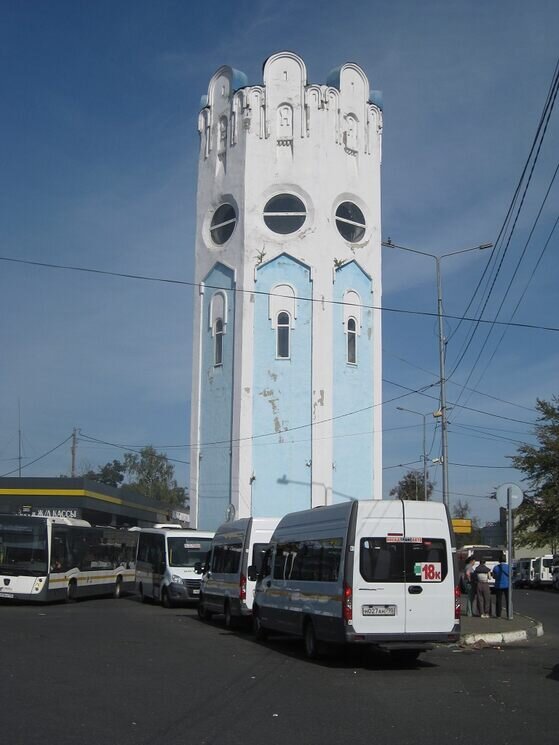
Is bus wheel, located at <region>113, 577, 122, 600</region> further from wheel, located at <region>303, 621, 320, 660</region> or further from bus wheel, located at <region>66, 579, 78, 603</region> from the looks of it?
wheel, located at <region>303, 621, 320, 660</region>

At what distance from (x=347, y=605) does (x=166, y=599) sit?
17.8 metres

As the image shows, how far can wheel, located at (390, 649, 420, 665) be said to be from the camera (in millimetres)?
15742

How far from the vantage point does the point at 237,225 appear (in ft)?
127

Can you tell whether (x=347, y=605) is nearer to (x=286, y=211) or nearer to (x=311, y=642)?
(x=311, y=642)

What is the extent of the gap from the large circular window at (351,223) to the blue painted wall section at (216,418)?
5385mm

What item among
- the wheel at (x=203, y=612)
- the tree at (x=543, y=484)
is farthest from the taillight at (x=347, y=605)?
the tree at (x=543, y=484)

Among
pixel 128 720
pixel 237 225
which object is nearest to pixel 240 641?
Answer: pixel 128 720

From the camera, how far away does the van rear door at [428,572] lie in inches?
582

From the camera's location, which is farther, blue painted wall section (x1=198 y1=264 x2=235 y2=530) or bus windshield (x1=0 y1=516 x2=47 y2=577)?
blue painted wall section (x1=198 y1=264 x2=235 y2=530)

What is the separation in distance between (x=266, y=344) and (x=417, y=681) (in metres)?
25.5

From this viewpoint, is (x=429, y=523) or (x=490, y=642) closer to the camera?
(x=429, y=523)

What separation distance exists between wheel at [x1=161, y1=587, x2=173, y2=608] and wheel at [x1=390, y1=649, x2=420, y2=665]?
50.9ft

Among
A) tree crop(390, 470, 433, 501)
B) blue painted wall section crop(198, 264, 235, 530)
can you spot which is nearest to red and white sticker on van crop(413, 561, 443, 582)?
blue painted wall section crop(198, 264, 235, 530)

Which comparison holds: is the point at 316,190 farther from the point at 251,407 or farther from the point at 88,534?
the point at 88,534
